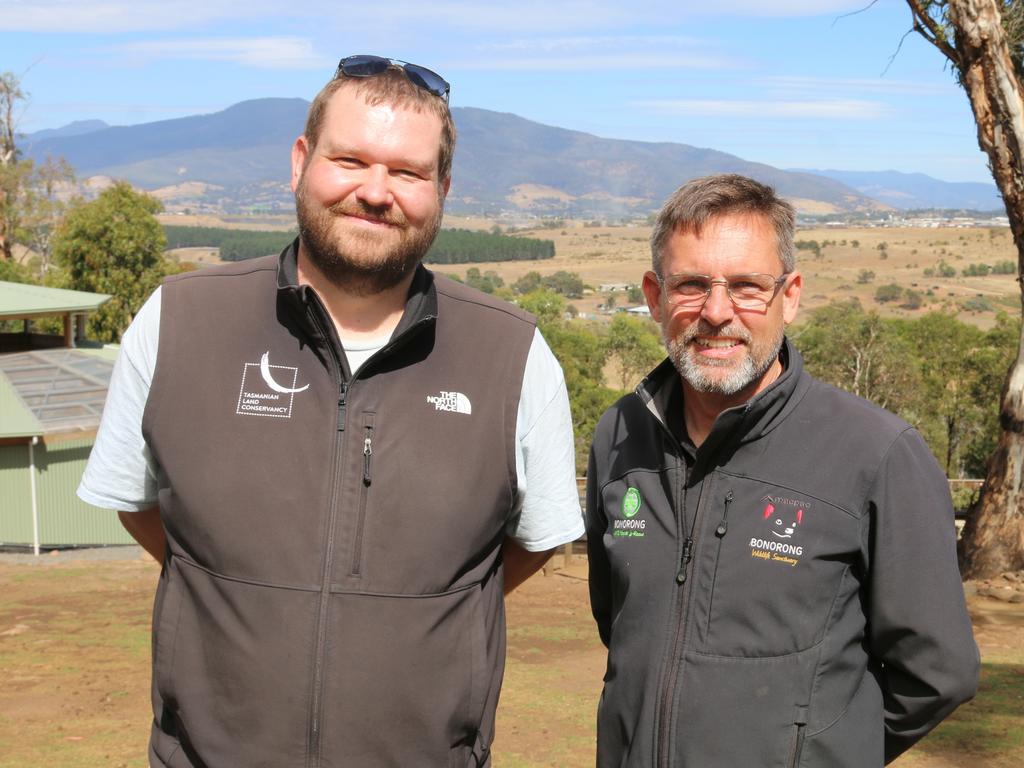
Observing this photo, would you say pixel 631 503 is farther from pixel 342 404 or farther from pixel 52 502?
pixel 52 502

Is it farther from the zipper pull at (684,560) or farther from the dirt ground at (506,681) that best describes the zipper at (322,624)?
the dirt ground at (506,681)

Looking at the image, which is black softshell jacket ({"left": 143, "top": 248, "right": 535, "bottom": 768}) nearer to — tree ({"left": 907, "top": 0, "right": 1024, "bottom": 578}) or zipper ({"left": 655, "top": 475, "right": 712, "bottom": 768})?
zipper ({"left": 655, "top": 475, "right": 712, "bottom": 768})

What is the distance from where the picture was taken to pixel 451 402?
2.75m

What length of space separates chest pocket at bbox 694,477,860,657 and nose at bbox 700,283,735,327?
446mm

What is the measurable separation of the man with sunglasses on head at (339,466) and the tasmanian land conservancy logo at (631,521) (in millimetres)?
183

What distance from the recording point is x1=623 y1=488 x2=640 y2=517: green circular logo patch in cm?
286

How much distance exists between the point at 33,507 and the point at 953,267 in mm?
120843

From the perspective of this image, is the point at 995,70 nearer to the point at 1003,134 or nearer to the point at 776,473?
the point at 1003,134

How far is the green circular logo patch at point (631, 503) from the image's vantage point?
2.86 meters

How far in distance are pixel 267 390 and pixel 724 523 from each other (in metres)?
1.17

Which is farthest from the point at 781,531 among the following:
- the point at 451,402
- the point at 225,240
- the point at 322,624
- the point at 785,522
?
the point at 225,240

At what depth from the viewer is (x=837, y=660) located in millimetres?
2615

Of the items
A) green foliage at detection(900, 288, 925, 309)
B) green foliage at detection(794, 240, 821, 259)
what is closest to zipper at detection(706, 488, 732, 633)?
green foliage at detection(900, 288, 925, 309)

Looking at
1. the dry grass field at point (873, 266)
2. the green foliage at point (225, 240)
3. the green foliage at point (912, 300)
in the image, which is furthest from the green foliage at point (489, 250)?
the green foliage at point (912, 300)
